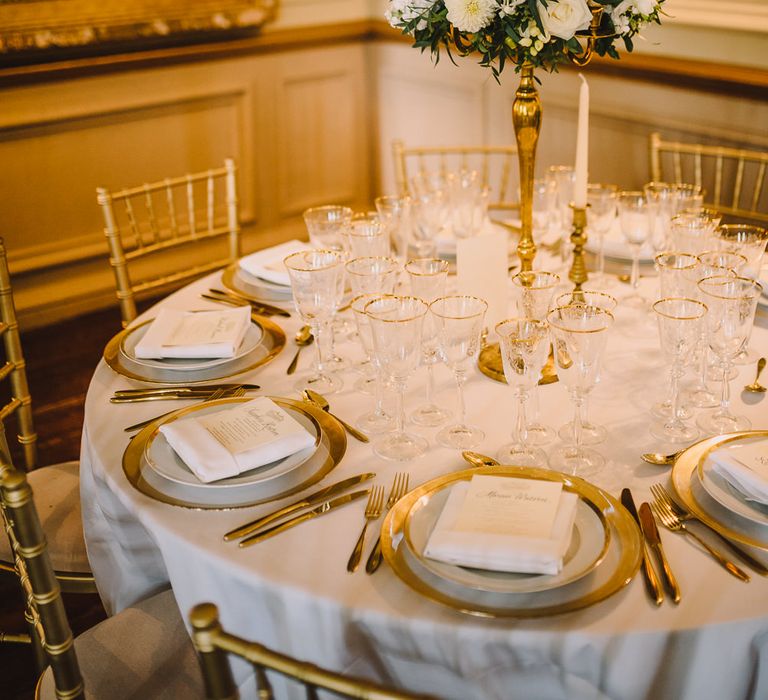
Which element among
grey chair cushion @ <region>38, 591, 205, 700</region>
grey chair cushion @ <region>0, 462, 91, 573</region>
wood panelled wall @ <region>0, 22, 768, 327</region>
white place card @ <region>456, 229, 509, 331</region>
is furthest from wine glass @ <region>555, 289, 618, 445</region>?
wood panelled wall @ <region>0, 22, 768, 327</region>

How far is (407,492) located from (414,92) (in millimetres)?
3365

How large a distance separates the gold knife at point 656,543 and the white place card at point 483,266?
0.58 metres

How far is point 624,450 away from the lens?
1340 mm

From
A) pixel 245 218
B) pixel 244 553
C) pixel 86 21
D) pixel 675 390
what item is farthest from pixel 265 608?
Result: pixel 245 218

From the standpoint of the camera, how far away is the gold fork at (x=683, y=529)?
→ 3.45 ft

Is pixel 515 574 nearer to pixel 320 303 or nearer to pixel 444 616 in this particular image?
pixel 444 616

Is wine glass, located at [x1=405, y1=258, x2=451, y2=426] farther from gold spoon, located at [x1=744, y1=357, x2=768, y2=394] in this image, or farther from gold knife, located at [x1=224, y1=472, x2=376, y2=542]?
gold spoon, located at [x1=744, y1=357, x2=768, y2=394]

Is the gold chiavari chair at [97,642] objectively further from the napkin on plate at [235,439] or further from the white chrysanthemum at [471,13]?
the white chrysanthemum at [471,13]

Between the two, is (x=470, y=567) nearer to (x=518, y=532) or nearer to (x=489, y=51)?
(x=518, y=532)

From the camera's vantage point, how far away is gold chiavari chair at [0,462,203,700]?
1085 millimetres

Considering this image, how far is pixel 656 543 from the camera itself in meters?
1.11

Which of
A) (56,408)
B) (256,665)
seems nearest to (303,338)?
(256,665)

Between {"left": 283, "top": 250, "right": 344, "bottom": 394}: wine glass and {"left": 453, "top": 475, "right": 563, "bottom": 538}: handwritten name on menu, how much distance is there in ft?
1.54

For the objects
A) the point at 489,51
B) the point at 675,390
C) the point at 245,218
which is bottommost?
the point at 245,218
